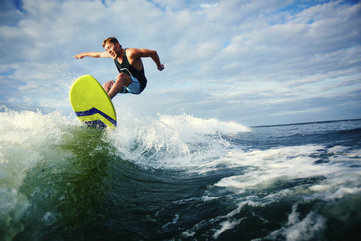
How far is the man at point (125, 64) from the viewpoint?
5.10m

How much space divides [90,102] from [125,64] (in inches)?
56.2

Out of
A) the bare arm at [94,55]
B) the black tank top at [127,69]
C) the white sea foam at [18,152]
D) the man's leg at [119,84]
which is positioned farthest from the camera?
the bare arm at [94,55]

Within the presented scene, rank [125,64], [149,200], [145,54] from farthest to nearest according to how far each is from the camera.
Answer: [125,64], [145,54], [149,200]

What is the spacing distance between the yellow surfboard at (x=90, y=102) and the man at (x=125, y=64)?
350 millimetres

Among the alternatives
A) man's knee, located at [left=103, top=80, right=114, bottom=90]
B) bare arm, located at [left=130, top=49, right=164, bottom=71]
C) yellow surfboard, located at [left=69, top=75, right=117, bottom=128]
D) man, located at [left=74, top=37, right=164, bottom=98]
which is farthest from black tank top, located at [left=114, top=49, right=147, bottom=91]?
yellow surfboard, located at [left=69, top=75, right=117, bottom=128]

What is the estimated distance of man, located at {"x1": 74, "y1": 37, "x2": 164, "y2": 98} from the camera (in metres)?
5.10

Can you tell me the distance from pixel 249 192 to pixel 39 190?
2871mm

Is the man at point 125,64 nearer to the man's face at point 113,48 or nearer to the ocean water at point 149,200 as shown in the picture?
the man's face at point 113,48

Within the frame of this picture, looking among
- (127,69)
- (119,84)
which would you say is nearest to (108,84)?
(119,84)

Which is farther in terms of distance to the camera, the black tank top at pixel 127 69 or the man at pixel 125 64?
the black tank top at pixel 127 69

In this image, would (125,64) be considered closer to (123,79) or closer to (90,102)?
(123,79)

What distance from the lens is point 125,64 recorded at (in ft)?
17.4

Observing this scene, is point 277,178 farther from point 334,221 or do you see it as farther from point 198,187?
point 334,221

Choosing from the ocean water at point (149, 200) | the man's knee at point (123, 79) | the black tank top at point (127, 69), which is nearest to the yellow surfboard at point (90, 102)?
the man's knee at point (123, 79)
